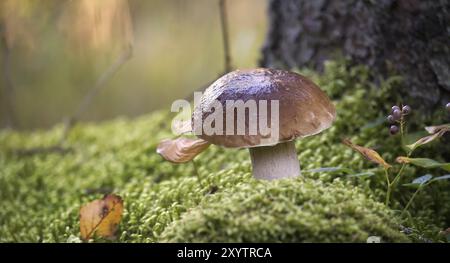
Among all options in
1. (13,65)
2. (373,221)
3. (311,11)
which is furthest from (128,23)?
(13,65)

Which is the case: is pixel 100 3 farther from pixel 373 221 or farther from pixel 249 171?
pixel 373 221

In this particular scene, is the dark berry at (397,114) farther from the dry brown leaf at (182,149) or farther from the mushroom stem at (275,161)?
the dry brown leaf at (182,149)

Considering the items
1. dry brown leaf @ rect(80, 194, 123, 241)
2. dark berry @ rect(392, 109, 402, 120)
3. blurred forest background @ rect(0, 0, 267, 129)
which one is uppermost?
blurred forest background @ rect(0, 0, 267, 129)

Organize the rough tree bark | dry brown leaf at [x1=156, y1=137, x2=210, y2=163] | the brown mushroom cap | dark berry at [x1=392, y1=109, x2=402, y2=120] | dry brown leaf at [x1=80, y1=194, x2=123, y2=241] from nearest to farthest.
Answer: the brown mushroom cap, dark berry at [x1=392, y1=109, x2=402, y2=120], dry brown leaf at [x1=156, y1=137, x2=210, y2=163], dry brown leaf at [x1=80, y1=194, x2=123, y2=241], the rough tree bark

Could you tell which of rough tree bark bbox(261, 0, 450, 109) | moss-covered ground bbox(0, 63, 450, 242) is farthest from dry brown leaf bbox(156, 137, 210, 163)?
rough tree bark bbox(261, 0, 450, 109)

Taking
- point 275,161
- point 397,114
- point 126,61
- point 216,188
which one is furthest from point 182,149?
point 126,61

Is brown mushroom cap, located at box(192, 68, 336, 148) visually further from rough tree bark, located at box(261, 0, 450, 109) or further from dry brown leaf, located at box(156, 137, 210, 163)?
rough tree bark, located at box(261, 0, 450, 109)
